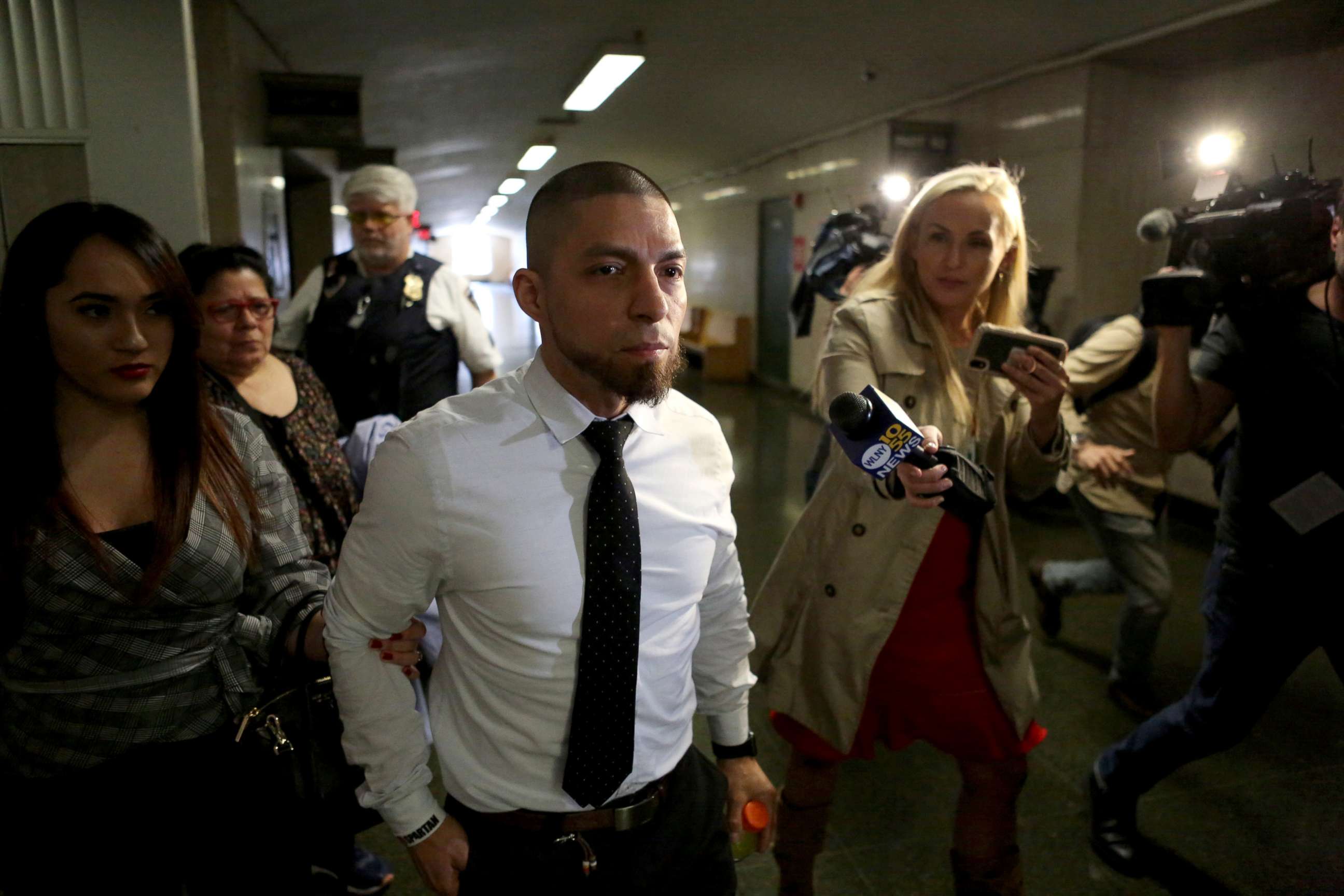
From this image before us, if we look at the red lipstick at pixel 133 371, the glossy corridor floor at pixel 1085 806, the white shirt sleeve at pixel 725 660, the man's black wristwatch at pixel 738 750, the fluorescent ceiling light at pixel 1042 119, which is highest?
the fluorescent ceiling light at pixel 1042 119

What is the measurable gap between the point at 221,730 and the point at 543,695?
2.20ft

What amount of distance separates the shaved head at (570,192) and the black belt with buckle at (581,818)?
80 cm

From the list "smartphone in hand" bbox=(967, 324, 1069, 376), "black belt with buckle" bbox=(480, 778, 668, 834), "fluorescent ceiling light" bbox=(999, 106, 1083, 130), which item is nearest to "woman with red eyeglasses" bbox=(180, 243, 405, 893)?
"black belt with buckle" bbox=(480, 778, 668, 834)

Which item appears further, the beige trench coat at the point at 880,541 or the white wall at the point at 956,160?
the white wall at the point at 956,160

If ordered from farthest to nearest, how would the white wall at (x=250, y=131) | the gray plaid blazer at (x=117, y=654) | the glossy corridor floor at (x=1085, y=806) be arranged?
the white wall at (x=250, y=131)
the glossy corridor floor at (x=1085, y=806)
the gray plaid blazer at (x=117, y=654)

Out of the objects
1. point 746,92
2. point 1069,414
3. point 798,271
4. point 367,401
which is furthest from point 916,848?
point 798,271

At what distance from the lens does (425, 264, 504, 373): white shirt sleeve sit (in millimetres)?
3076

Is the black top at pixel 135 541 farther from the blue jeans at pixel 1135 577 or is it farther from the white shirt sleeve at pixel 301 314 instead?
the blue jeans at pixel 1135 577

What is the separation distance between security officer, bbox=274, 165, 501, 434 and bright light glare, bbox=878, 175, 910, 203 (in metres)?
5.03

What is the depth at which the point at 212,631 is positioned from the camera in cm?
149

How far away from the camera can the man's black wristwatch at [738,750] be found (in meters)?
1.52

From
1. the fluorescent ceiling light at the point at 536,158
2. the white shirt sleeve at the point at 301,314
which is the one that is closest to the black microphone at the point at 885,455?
the white shirt sleeve at the point at 301,314

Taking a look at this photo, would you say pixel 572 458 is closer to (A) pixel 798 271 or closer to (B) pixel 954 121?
(B) pixel 954 121

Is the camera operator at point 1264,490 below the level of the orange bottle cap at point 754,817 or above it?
above
